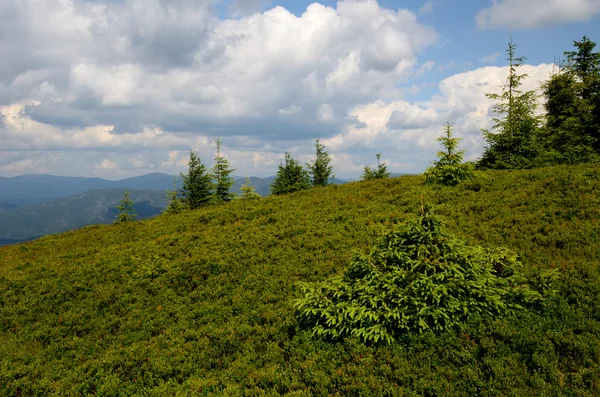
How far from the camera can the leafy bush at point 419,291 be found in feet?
23.2

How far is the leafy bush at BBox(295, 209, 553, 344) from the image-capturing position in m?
7.08

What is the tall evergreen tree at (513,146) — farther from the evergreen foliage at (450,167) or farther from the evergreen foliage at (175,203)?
the evergreen foliage at (175,203)

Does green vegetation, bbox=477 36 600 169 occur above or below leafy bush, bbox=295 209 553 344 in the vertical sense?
above

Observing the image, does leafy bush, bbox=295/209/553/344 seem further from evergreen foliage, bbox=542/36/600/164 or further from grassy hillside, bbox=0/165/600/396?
evergreen foliage, bbox=542/36/600/164

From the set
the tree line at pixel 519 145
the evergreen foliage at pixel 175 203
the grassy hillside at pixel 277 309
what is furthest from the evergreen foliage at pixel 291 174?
the grassy hillside at pixel 277 309

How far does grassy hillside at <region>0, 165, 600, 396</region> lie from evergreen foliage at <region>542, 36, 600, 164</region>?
25.9 ft

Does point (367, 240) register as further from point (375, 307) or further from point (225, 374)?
point (225, 374)

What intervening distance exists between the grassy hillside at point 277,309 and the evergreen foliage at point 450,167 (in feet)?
3.94

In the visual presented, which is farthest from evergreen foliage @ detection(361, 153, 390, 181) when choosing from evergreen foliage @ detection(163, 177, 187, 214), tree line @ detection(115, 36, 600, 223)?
evergreen foliage @ detection(163, 177, 187, 214)

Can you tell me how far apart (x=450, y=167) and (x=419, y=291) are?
1438cm

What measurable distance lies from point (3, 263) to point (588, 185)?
103ft

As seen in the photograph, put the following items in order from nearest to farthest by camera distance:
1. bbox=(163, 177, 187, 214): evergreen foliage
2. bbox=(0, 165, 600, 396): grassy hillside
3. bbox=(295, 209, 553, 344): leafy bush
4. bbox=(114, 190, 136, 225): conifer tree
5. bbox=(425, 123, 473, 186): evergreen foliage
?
bbox=(0, 165, 600, 396): grassy hillside → bbox=(295, 209, 553, 344): leafy bush → bbox=(425, 123, 473, 186): evergreen foliage → bbox=(114, 190, 136, 225): conifer tree → bbox=(163, 177, 187, 214): evergreen foliage

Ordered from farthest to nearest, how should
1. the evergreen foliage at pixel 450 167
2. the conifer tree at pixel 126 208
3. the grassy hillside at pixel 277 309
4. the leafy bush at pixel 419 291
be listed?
the conifer tree at pixel 126 208 < the evergreen foliage at pixel 450 167 < the leafy bush at pixel 419 291 < the grassy hillside at pixel 277 309

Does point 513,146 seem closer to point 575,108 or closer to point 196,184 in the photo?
point 575,108
